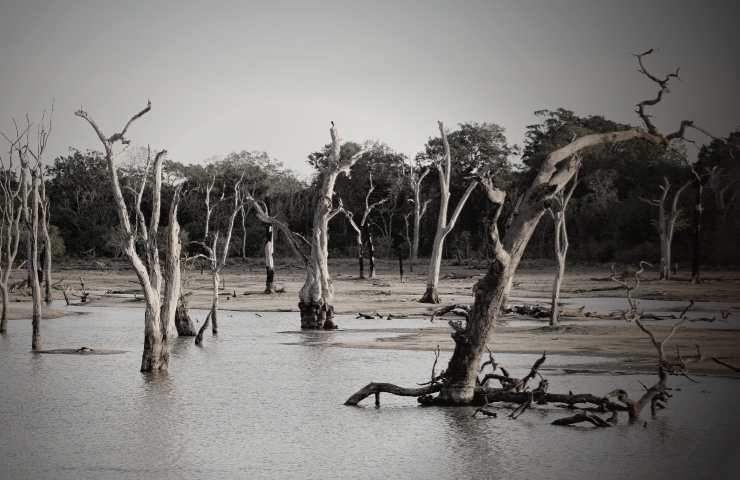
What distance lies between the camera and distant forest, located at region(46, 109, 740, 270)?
63.7m

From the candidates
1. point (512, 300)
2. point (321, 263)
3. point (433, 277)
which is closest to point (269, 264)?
point (433, 277)

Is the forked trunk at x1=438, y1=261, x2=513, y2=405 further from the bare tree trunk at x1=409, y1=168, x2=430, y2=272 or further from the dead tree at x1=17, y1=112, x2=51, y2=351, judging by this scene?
the bare tree trunk at x1=409, y1=168, x2=430, y2=272

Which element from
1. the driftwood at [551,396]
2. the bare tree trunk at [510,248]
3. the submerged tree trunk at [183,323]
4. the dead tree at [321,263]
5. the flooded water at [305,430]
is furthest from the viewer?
the dead tree at [321,263]

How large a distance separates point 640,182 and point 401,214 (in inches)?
792

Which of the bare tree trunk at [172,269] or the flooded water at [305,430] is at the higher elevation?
the bare tree trunk at [172,269]

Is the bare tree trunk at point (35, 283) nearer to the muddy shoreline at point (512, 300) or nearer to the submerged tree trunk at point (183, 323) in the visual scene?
the submerged tree trunk at point (183, 323)

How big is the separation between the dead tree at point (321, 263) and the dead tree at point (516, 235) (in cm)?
1545

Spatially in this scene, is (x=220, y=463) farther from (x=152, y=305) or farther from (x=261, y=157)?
(x=261, y=157)

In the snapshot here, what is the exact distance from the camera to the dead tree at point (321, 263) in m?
31.5

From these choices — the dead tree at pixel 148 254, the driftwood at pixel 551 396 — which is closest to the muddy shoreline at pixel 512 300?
the driftwood at pixel 551 396

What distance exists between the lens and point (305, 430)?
17.0 metres

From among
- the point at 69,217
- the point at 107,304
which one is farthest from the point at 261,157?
the point at 107,304

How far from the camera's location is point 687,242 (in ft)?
202

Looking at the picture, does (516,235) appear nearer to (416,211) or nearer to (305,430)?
(305,430)
